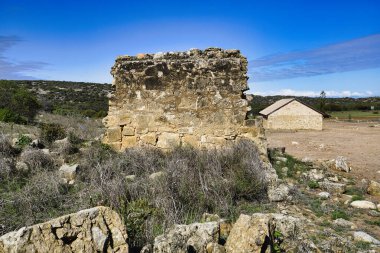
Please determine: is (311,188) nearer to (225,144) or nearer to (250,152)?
(250,152)

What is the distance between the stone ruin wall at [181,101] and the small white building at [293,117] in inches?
1049

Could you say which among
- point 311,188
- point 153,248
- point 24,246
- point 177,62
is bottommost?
point 311,188

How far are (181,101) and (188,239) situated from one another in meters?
5.84

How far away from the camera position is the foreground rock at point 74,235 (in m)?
2.77

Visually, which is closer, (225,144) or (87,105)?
(225,144)

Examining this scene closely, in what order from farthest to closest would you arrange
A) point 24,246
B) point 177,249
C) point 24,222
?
point 24,222, point 177,249, point 24,246

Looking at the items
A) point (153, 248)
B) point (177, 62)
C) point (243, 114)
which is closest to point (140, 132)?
point (177, 62)

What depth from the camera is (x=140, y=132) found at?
9031 mm

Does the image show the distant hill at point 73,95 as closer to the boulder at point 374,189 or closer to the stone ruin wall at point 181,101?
the stone ruin wall at point 181,101

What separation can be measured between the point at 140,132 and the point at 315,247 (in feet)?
19.9

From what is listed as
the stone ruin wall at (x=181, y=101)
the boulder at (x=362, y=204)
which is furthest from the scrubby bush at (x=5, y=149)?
the boulder at (x=362, y=204)

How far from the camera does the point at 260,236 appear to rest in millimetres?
3166

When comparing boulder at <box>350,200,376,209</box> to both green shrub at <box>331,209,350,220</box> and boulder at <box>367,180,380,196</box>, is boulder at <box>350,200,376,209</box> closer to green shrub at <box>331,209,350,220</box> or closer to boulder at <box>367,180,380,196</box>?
green shrub at <box>331,209,350,220</box>

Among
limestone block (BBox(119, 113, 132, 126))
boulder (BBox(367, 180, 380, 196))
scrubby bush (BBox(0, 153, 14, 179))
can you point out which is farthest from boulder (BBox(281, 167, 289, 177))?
scrubby bush (BBox(0, 153, 14, 179))
